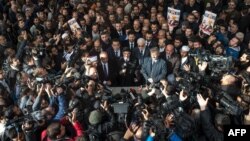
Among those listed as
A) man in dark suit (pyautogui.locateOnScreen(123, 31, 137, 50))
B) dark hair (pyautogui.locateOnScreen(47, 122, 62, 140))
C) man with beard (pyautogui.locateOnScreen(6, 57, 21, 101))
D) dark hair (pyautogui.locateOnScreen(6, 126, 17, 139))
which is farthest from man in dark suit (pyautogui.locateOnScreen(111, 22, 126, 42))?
dark hair (pyautogui.locateOnScreen(47, 122, 62, 140))

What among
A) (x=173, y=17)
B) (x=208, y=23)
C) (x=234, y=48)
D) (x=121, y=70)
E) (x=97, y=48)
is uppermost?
(x=173, y=17)

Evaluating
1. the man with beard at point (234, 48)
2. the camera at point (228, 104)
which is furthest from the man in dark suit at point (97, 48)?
the camera at point (228, 104)

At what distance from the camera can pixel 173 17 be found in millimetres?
11367

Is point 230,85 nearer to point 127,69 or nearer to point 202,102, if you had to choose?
point 202,102

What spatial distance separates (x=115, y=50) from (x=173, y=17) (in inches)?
88.1

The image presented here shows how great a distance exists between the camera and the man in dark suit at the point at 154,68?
30.2 ft

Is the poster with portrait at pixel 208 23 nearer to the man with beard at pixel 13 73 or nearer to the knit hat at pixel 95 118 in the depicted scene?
the man with beard at pixel 13 73

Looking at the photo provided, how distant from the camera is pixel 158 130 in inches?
233

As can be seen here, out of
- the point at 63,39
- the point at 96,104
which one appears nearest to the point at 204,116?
the point at 96,104

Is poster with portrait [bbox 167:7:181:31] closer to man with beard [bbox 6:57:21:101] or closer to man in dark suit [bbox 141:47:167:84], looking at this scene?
man in dark suit [bbox 141:47:167:84]

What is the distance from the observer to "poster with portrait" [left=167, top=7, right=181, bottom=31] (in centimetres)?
1132

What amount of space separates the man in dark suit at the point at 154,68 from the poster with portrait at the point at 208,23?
6.74 feet

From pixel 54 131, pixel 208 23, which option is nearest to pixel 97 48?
pixel 208 23

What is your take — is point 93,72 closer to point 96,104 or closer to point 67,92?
point 67,92
